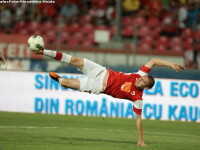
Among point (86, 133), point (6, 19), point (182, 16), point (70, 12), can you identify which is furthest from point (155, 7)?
point (86, 133)

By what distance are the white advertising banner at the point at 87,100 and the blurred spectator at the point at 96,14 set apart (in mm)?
6555

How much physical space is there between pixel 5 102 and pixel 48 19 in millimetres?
6856

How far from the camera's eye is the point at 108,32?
2158 centimetres

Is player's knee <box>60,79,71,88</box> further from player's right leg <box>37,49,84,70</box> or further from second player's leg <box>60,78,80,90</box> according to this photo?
player's right leg <box>37,49,84,70</box>

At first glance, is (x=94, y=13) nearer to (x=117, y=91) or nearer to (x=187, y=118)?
(x=187, y=118)

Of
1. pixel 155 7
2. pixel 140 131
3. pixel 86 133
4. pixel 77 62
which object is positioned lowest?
pixel 86 133

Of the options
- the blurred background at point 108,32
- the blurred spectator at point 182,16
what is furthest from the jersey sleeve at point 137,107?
the blurred spectator at point 182,16

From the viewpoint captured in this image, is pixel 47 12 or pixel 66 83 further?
pixel 47 12

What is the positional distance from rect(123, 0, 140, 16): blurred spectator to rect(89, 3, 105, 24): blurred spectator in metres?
1.01

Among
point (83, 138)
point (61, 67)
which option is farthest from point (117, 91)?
point (61, 67)

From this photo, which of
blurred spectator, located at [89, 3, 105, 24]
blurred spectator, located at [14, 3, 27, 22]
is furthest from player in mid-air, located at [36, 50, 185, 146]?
blurred spectator, located at [89, 3, 105, 24]

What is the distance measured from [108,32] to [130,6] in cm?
323

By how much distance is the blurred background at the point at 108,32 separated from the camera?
20.5 meters

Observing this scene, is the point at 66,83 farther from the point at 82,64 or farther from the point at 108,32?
the point at 108,32
